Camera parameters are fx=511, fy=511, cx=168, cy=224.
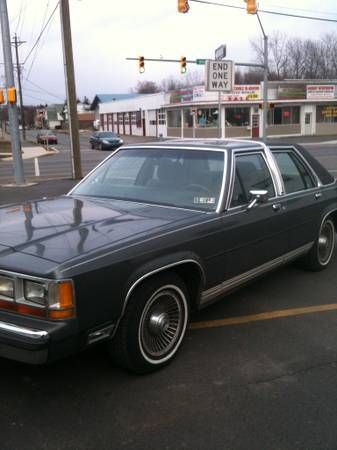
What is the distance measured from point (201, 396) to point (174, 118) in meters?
53.2

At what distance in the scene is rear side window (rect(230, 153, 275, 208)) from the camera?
176 inches

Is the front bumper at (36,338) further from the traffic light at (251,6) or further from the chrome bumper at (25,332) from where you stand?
the traffic light at (251,6)

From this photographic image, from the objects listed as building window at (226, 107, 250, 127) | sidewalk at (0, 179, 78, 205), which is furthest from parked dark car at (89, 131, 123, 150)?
sidewalk at (0, 179, 78, 205)

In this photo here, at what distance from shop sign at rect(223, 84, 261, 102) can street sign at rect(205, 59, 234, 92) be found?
109 feet

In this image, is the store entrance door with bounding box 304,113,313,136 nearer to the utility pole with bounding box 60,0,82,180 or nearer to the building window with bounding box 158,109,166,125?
the building window with bounding box 158,109,166,125

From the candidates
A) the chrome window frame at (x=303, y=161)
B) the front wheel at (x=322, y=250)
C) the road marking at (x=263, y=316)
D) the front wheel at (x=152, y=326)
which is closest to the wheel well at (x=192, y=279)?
the front wheel at (x=152, y=326)

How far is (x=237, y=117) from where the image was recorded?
4828 cm

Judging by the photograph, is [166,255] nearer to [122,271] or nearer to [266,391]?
[122,271]

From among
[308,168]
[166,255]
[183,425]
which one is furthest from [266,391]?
[308,168]

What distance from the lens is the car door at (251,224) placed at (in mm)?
4254

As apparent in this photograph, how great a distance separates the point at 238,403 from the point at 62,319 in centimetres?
124

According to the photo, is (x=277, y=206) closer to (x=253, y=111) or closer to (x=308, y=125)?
(x=253, y=111)

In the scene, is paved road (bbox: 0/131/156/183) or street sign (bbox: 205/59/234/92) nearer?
street sign (bbox: 205/59/234/92)

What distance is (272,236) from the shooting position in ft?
15.8
